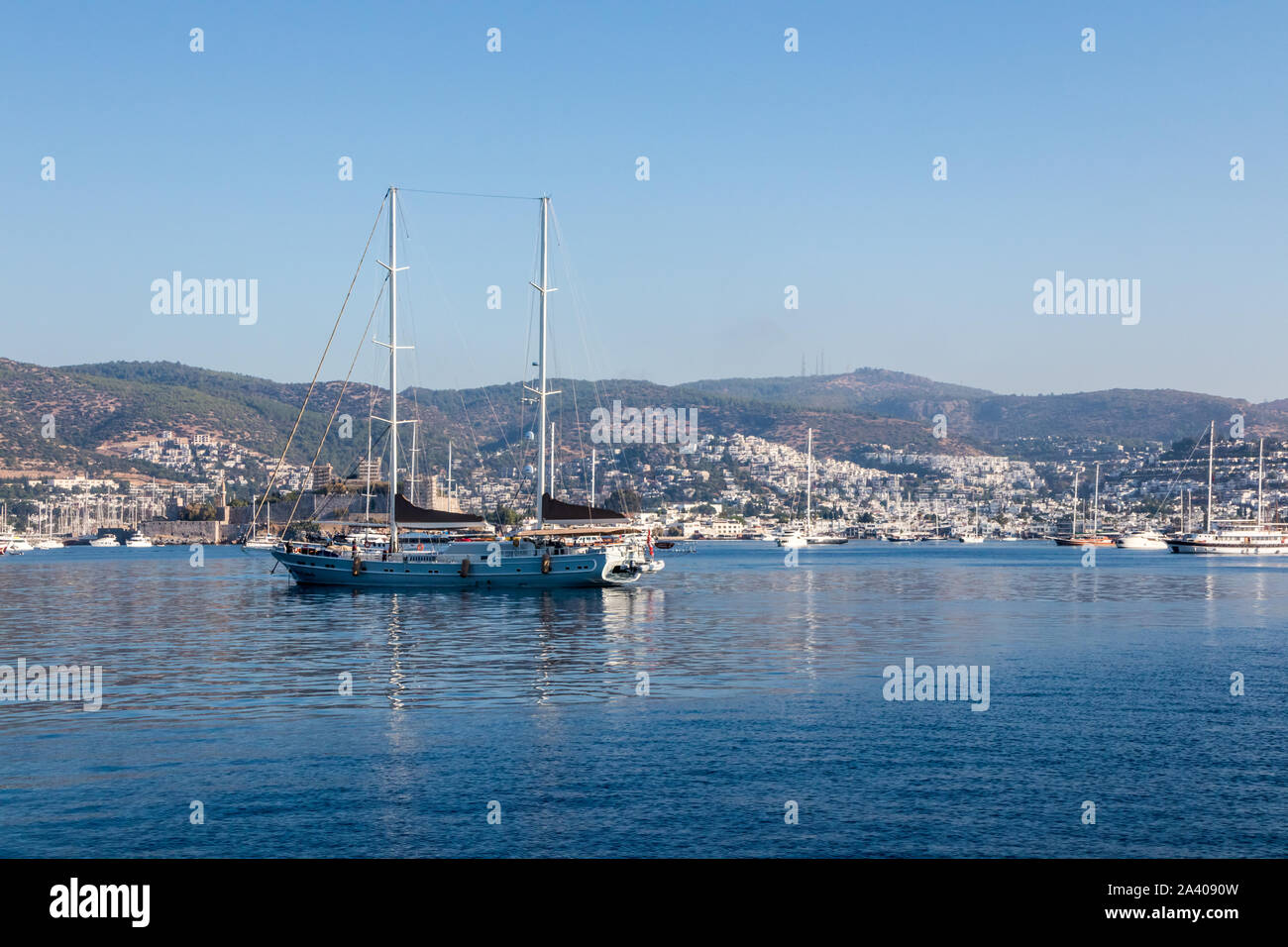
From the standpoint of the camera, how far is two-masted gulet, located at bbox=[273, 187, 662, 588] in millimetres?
63250

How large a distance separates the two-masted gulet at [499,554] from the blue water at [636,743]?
14254mm

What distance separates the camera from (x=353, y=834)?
1627cm

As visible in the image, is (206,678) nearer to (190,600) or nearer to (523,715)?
(523,715)

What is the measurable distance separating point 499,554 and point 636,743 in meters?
42.5

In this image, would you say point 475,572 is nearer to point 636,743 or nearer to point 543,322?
point 543,322

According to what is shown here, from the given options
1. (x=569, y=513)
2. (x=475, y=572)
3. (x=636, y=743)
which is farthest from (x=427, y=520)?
(x=636, y=743)

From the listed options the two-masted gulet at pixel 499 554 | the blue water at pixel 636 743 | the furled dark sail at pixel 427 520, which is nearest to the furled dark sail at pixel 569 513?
the two-masted gulet at pixel 499 554

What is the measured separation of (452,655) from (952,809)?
846 inches

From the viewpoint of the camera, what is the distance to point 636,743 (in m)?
22.3

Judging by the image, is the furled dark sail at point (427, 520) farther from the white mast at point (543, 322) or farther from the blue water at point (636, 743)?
the blue water at point (636, 743)

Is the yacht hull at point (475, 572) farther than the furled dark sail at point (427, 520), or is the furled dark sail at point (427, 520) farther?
the furled dark sail at point (427, 520)

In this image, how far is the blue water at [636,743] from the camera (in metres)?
16.4

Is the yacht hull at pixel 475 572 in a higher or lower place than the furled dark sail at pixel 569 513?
lower
